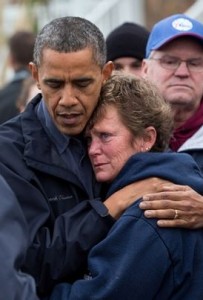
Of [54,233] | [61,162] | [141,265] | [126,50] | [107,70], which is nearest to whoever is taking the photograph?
[141,265]

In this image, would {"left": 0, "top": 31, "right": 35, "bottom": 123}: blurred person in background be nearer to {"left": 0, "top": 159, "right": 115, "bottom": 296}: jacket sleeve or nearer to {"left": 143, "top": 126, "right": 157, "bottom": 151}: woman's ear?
{"left": 143, "top": 126, "right": 157, "bottom": 151}: woman's ear

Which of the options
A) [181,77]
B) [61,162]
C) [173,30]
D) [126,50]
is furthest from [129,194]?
[126,50]

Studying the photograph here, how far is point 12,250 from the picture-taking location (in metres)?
3.07

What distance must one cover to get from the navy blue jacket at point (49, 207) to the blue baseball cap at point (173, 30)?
4.62 ft

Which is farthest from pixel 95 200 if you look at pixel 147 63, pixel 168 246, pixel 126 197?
pixel 147 63

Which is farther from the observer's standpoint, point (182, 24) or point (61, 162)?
point (182, 24)

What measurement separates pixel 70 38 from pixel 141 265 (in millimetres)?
874

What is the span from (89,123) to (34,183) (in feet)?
1.11

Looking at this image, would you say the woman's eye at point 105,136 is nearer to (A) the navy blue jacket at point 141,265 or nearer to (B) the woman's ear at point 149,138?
(B) the woman's ear at point 149,138

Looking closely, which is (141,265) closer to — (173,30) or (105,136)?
Result: (105,136)

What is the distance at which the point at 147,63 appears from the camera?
17.4 ft

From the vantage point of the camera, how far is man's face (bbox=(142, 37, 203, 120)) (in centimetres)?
507

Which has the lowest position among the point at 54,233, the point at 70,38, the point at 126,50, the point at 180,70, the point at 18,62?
the point at 18,62

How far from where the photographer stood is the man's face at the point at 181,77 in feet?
16.6
